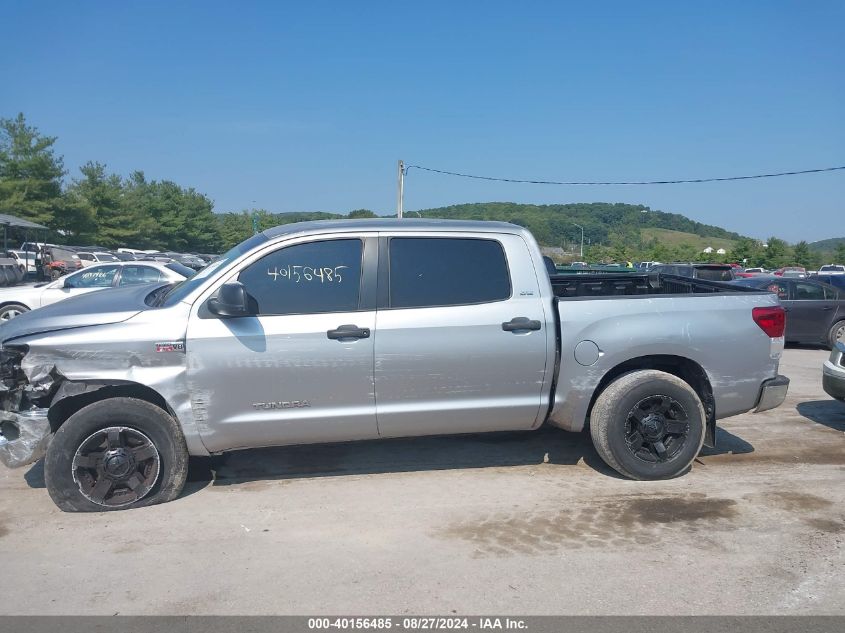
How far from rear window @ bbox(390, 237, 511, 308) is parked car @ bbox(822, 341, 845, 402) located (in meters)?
4.18

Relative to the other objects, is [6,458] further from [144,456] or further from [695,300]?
[695,300]

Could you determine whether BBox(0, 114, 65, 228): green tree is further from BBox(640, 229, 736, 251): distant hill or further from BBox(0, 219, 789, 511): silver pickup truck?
BBox(640, 229, 736, 251): distant hill

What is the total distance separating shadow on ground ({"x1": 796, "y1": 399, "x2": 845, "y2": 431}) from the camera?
694 centimetres

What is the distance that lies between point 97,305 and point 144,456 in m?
1.18

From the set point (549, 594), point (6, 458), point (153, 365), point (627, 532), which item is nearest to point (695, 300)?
point (627, 532)

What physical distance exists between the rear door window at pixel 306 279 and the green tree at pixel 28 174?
42.6 m

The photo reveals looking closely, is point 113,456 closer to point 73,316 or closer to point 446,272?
point 73,316

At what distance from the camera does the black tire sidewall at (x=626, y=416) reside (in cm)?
500

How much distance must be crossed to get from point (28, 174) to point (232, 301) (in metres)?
44.9

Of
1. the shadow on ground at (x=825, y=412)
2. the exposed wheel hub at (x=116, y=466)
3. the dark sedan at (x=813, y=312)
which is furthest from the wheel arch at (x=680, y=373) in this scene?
the dark sedan at (x=813, y=312)

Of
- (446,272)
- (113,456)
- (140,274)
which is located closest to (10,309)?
(140,274)

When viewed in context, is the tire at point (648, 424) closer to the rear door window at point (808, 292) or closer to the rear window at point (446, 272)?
the rear window at point (446, 272)

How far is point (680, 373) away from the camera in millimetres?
5363

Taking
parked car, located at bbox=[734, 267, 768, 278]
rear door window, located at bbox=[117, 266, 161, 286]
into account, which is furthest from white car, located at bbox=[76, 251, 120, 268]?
parked car, located at bbox=[734, 267, 768, 278]
